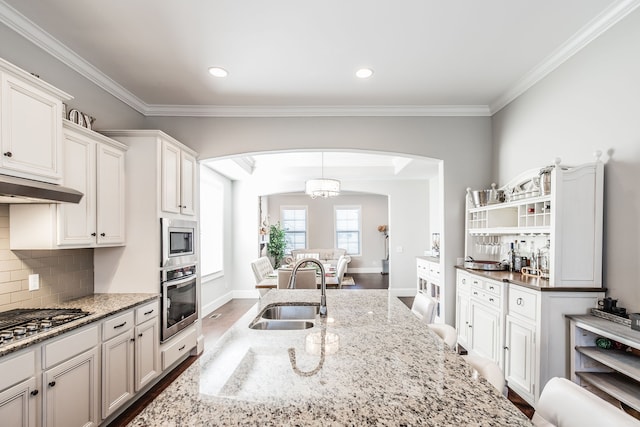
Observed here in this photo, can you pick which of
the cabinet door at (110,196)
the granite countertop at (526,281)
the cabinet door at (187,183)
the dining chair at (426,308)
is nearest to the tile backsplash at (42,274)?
the cabinet door at (110,196)

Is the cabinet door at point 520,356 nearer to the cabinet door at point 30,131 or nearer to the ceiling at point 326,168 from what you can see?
the cabinet door at point 30,131

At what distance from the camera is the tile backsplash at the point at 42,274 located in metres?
2.13

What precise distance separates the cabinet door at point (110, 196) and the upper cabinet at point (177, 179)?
1.12ft

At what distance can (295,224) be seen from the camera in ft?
35.0

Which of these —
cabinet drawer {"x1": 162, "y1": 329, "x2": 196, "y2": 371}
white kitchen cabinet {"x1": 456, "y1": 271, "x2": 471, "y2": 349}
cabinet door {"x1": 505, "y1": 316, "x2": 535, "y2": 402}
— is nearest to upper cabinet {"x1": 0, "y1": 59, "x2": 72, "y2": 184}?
cabinet drawer {"x1": 162, "y1": 329, "x2": 196, "y2": 371}

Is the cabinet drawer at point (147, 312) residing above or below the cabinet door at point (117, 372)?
above

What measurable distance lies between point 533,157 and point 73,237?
394cm

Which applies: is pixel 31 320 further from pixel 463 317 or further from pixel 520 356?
pixel 463 317

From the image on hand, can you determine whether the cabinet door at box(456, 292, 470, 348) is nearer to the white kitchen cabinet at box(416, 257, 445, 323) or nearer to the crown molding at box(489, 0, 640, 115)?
the white kitchen cabinet at box(416, 257, 445, 323)

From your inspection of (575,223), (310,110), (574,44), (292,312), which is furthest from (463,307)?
(310,110)

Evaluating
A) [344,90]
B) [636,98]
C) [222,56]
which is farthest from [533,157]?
[222,56]

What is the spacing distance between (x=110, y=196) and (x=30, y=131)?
0.88 meters

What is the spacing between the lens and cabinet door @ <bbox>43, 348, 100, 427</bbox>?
1.82 m

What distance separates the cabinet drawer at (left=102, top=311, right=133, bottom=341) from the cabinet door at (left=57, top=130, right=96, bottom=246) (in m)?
0.60
